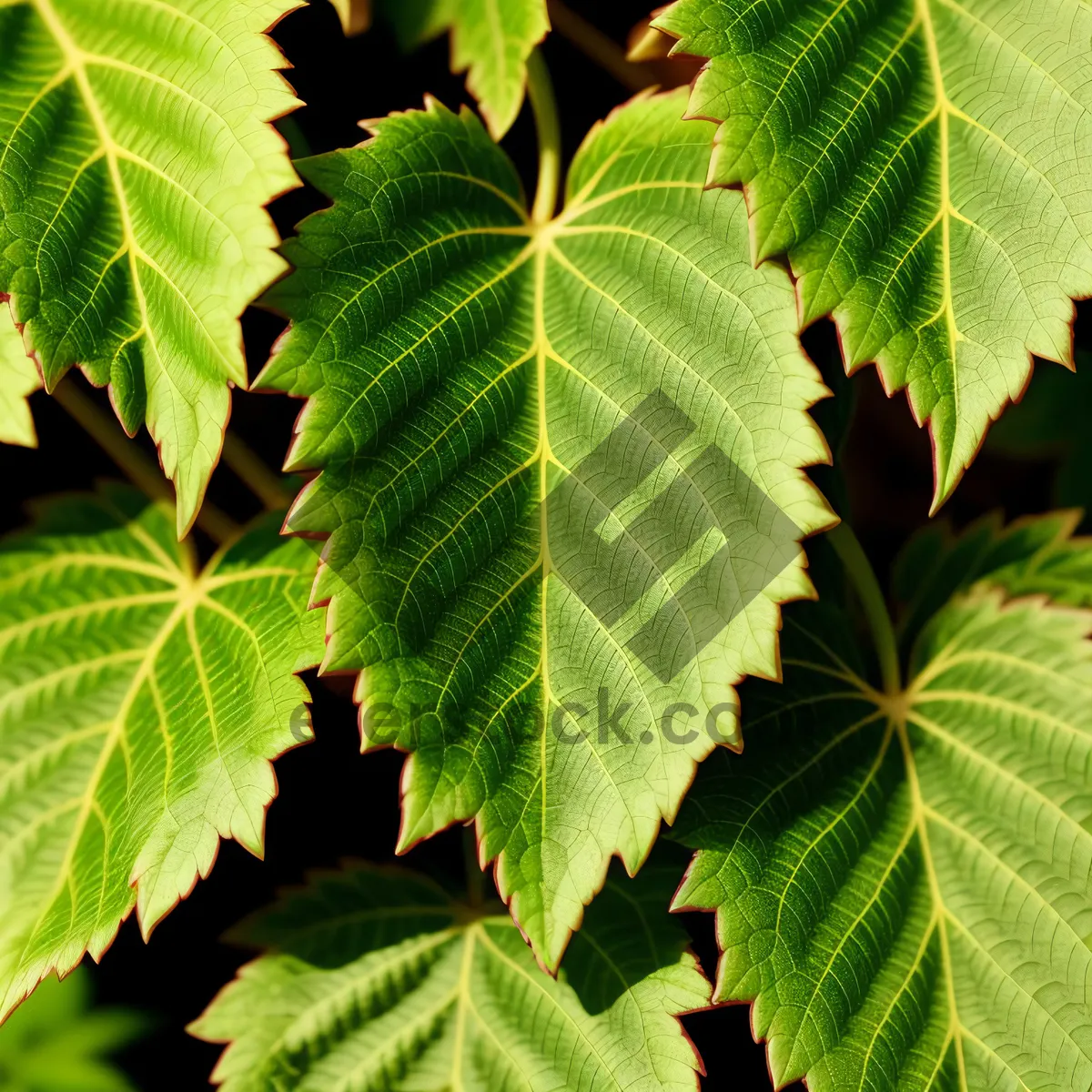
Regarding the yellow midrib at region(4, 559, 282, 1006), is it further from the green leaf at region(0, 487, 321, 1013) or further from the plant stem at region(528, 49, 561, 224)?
the plant stem at region(528, 49, 561, 224)

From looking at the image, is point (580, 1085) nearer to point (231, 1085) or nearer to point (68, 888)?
point (231, 1085)

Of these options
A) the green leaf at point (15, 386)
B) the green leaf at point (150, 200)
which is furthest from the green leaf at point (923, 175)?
the green leaf at point (15, 386)

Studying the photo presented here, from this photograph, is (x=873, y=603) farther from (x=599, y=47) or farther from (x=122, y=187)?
(x=122, y=187)

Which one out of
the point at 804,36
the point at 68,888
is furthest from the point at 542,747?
the point at 804,36

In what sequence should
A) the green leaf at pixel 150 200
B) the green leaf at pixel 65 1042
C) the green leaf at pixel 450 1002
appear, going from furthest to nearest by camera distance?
the green leaf at pixel 65 1042 → the green leaf at pixel 450 1002 → the green leaf at pixel 150 200

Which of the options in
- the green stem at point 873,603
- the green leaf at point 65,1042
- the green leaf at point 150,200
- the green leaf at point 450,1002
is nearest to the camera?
the green leaf at point 150,200

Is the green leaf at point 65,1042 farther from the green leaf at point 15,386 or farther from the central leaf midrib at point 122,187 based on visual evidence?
the central leaf midrib at point 122,187
